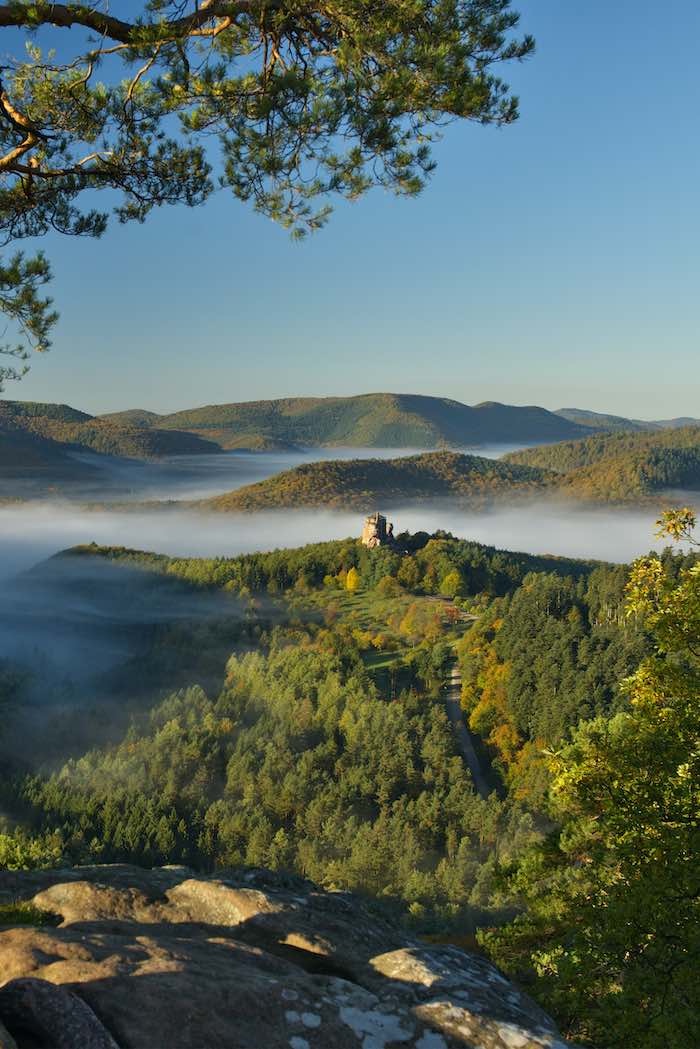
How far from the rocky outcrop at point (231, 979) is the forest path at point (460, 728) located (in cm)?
12539

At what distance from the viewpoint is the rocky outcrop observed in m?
7.35

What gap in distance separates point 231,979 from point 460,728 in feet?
509

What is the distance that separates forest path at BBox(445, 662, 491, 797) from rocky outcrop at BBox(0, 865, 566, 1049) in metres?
125

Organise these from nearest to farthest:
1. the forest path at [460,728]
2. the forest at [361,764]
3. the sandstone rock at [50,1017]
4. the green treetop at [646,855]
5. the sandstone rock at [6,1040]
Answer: the sandstone rock at [6,1040]
the sandstone rock at [50,1017]
the green treetop at [646,855]
the forest at [361,764]
the forest path at [460,728]

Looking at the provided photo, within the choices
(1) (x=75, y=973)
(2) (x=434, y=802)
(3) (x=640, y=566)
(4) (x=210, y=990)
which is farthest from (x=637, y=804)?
(2) (x=434, y=802)

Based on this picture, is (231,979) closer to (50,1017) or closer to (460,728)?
(50,1017)

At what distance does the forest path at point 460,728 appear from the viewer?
445 feet

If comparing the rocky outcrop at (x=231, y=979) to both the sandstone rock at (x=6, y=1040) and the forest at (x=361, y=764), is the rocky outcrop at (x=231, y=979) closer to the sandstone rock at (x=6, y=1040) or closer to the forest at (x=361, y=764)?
the sandstone rock at (x=6, y=1040)

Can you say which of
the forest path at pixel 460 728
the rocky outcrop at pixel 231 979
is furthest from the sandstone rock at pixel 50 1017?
the forest path at pixel 460 728

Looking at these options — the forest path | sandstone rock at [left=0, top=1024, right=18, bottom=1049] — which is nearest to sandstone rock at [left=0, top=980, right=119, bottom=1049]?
sandstone rock at [left=0, top=1024, right=18, bottom=1049]

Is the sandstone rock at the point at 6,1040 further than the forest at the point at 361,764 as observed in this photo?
No

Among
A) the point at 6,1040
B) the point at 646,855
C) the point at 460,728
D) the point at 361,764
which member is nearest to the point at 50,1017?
the point at 6,1040

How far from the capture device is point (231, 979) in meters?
8.40

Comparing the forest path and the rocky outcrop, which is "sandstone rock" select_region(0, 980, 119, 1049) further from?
the forest path
